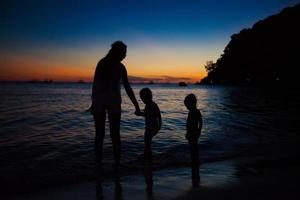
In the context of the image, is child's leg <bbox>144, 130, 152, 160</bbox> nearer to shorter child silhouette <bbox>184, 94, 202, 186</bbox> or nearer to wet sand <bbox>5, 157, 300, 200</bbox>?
wet sand <bbox>5, 157, 300, 200</bbox>

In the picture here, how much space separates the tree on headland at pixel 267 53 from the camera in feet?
230

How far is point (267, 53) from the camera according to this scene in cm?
7950

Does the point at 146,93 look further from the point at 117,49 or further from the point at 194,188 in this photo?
the point at 194,188

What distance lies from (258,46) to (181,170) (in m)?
90.0

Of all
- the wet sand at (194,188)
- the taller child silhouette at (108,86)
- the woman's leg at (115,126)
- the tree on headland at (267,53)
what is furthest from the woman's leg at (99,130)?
the tree on headland at (267,53)

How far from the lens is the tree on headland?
70000mm

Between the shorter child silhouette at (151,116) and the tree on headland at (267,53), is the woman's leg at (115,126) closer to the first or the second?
the shorter child silhouette at (151,116)

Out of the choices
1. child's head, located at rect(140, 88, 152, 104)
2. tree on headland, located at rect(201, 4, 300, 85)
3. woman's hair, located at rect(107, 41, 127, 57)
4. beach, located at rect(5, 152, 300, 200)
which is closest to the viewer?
beach, located at rect(5, 152, 300, 200)

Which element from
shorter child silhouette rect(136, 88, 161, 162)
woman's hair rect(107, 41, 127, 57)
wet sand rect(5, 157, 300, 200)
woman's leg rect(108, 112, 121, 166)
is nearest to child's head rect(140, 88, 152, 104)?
shorter child silhouette rect(136, 88, 161, 162)

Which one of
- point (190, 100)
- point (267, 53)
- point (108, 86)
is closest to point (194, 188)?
point (190, 100)

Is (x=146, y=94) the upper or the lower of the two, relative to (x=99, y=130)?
upper

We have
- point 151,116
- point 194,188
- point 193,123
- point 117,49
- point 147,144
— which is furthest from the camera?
point 147,144

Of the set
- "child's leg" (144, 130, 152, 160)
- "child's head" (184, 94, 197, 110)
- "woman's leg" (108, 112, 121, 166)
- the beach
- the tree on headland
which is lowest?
the beach

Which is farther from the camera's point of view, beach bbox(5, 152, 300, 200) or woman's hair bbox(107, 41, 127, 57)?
woman's hair bbox(107, 41, 127, 57)
